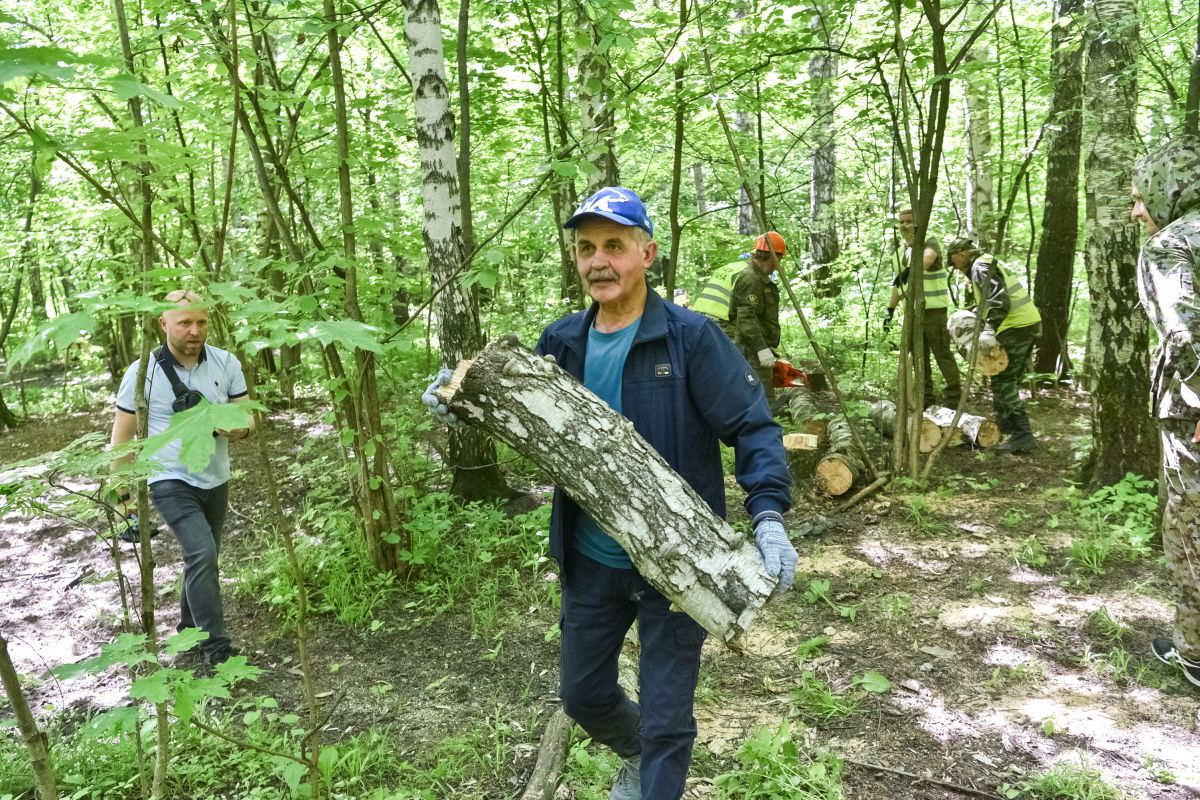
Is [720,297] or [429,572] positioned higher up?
[720,297]

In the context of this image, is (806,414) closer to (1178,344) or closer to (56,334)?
(1178,344)

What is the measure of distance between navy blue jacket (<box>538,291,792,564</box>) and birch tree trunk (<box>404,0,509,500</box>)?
7.37ft

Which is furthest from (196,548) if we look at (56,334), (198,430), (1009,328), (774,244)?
(1009,328)

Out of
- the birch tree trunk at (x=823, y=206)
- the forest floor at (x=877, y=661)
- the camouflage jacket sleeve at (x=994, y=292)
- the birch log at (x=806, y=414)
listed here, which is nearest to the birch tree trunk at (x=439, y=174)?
the forest floor at (x=877, y=661)

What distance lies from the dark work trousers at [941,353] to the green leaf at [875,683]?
531 centimetres

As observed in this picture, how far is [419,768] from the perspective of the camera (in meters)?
3.17

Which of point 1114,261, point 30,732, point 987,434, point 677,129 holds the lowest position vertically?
point 987,434

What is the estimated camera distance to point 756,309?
7.33 meters

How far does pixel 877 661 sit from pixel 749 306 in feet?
13.8

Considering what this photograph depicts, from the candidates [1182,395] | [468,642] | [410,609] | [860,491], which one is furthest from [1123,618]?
[410,609]

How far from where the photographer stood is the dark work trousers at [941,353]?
27.2 feet

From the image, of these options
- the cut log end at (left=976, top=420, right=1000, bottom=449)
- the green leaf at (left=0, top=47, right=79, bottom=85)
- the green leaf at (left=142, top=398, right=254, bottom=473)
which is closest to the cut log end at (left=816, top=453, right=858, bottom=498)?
the cut log end at (left=976, top=420, right=1000, bottom=449)

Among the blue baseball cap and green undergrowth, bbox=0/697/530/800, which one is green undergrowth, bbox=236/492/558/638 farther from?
the blue baseball cap

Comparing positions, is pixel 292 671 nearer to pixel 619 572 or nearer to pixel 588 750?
pixel 588 750
